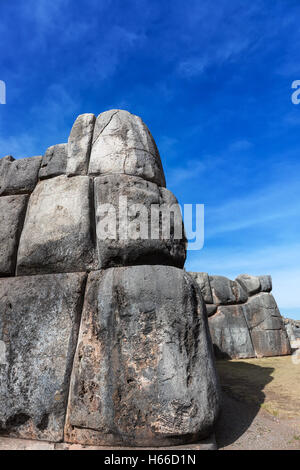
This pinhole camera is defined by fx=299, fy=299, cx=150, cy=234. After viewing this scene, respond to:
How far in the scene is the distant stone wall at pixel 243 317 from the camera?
294 inches

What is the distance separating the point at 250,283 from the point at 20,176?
7095 millimetres

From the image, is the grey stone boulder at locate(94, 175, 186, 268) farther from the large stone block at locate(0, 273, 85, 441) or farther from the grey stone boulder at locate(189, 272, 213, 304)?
the grey stone boulder at locate(189, 272, 213, 304)

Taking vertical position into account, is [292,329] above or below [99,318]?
above

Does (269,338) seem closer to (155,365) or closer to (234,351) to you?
(234,351)

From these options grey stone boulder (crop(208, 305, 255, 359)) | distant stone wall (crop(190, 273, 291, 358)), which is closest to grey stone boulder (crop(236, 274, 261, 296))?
distant stone wall (crop(190, 273, 291, 358))

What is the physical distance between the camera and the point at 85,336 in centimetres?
236

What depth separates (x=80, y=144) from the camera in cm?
309

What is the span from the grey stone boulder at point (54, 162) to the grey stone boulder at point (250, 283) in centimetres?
690

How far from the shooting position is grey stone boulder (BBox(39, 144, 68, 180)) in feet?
10.1

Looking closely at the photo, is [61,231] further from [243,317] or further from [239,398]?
[243,317]

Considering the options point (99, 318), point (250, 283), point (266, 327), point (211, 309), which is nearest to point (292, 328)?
point (250, 283)

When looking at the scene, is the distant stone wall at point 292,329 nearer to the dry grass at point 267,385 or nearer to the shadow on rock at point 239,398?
the dry grass at point 267,385

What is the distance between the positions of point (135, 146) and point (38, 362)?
6.98ft

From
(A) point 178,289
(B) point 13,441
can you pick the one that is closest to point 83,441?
(B) point 13,441
